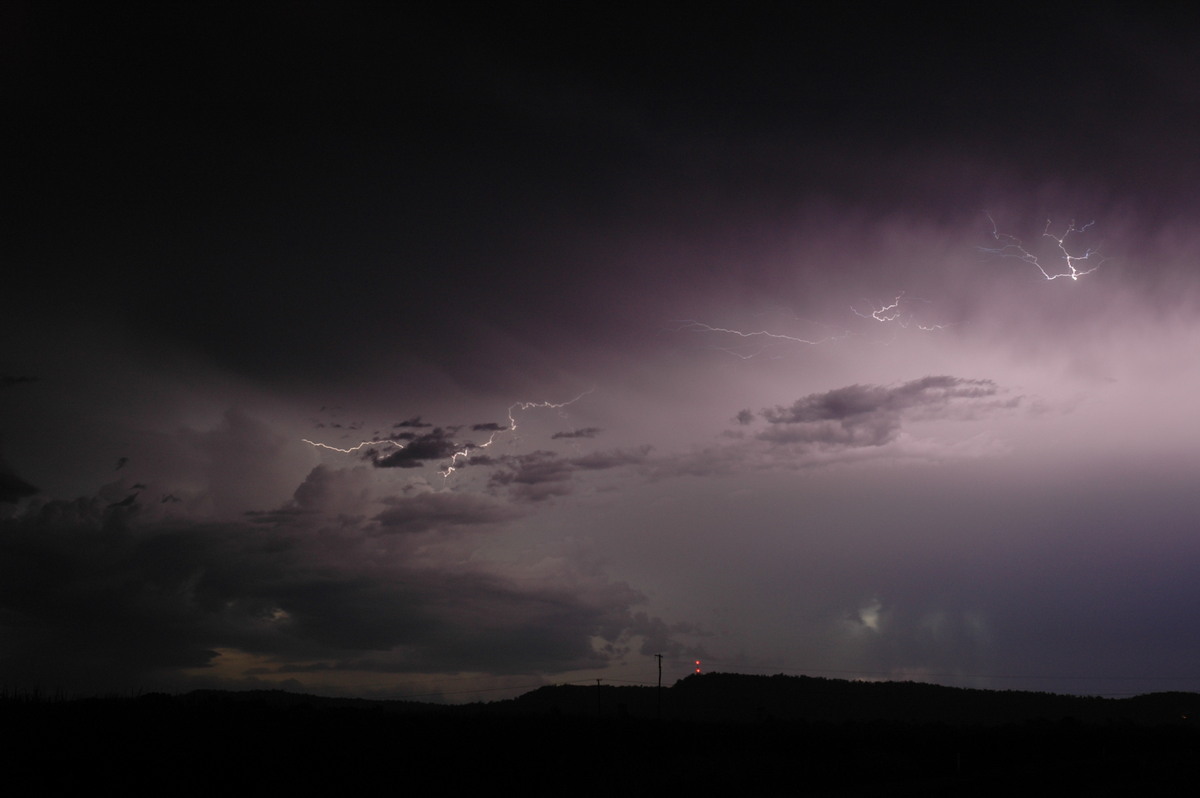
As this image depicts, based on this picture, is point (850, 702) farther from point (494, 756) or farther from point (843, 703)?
point (494, 756)

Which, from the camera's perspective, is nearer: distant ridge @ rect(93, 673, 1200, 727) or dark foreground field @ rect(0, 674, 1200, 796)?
dark foreground field @ rect(0, 674, 1200, 796)

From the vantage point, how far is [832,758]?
36.5 meters

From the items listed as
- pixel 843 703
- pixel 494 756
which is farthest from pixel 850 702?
pixel 494 756

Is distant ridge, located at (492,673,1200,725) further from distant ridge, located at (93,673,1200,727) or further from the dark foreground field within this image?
the dark foreground field

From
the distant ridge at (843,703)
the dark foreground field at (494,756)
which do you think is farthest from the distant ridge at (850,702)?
the dark foreground field at (494,756)

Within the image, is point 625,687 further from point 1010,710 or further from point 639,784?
point 639,784

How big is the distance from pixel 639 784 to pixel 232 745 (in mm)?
11848

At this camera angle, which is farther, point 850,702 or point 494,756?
point 850,702

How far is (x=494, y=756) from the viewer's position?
27781 millimetres

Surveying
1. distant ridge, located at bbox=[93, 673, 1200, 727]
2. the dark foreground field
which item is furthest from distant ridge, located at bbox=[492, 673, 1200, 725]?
the dark foreground field

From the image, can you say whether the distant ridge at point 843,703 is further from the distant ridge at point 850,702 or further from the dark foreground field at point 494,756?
the dark foreground field at point 494,756

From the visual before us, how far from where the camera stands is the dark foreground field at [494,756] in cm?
2088

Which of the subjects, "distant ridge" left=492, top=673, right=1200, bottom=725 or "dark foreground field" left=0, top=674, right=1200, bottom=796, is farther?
"distant ridge" left=492, top=673, right=1200, bottom=725

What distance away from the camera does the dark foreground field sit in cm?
2088
